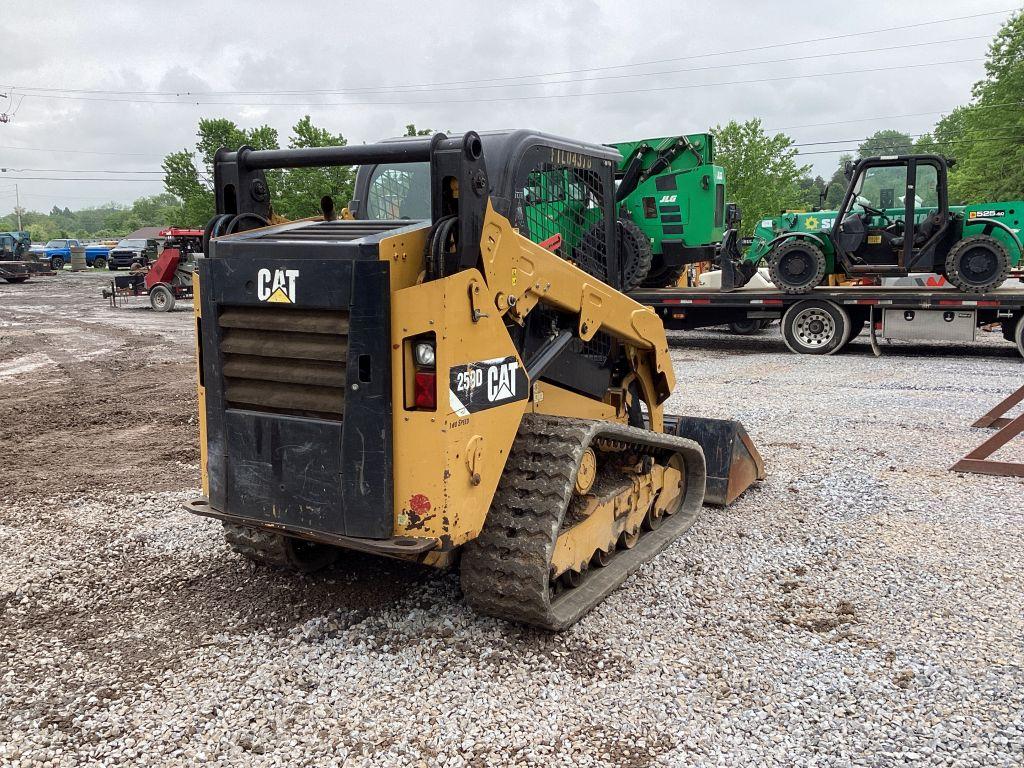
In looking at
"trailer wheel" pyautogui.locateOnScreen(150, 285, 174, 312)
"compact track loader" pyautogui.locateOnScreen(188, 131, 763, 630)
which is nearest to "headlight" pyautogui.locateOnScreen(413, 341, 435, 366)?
"compact track loader" pyautogui.locateOnScreen(188, 131, 763, 630)

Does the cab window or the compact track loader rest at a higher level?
the cab window

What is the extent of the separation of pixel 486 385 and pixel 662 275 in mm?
13527

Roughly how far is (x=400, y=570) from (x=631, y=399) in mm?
1857

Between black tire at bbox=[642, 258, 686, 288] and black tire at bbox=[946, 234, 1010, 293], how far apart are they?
4.73 meters

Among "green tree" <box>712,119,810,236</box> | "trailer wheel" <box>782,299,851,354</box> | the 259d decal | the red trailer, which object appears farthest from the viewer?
"green tree" <box>712,119,810,236</box>

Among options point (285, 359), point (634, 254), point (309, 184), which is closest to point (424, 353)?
point (285, 359)

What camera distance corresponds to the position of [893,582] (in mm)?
4625

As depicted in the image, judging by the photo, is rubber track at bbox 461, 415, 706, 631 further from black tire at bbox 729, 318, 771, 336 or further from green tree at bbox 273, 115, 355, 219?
green tree at bbox 273, 115, 355, 219

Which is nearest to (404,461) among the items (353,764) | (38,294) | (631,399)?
(353,764)

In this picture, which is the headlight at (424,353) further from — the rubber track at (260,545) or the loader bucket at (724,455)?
the loader bucket at (724,455)

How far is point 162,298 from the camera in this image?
81.9ft

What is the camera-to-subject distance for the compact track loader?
3.35 metres

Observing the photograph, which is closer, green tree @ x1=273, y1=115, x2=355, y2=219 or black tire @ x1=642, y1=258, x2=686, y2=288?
black tire @ x1=642, y1=258, x2=686, y2=288

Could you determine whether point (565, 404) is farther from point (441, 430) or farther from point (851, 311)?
point (851, 311)
